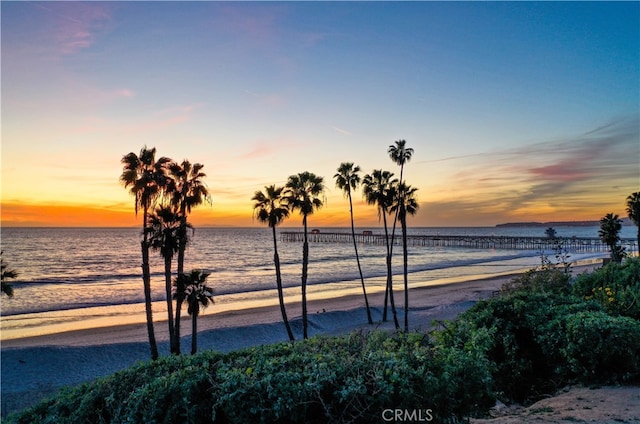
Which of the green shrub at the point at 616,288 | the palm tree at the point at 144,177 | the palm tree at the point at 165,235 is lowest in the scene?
the green shrub at the point at 616,288

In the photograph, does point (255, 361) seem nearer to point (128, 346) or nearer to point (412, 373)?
point (412, 373)

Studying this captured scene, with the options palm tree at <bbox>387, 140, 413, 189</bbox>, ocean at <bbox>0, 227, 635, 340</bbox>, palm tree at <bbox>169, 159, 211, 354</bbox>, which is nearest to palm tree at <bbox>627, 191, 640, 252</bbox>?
ocean at <bbox>0, 227, 635, 340</bbox>

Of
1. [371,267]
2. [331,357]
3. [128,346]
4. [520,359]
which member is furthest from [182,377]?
[371,267]

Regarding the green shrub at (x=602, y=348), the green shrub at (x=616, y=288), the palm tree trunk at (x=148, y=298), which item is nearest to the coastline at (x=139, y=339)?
the palm tree trunk at (x=148, y=298)

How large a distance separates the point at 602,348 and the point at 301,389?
6988 millimetres

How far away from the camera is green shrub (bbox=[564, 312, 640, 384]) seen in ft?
29.5

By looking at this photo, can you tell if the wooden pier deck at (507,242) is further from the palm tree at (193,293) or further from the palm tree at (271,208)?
the palm tree at (193,293)

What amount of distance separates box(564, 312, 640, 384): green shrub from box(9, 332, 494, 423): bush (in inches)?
154

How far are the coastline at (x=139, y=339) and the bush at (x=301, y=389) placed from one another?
45.8ft

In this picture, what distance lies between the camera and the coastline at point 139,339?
69.2 feet

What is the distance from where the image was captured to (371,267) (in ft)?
235

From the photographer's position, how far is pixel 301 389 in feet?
17.2

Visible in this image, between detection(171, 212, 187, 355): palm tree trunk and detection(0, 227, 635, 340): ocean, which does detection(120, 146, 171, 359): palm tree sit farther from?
detection(0, 227, 635, 340): ocean

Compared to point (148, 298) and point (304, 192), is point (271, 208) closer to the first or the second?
point (304, 192)
